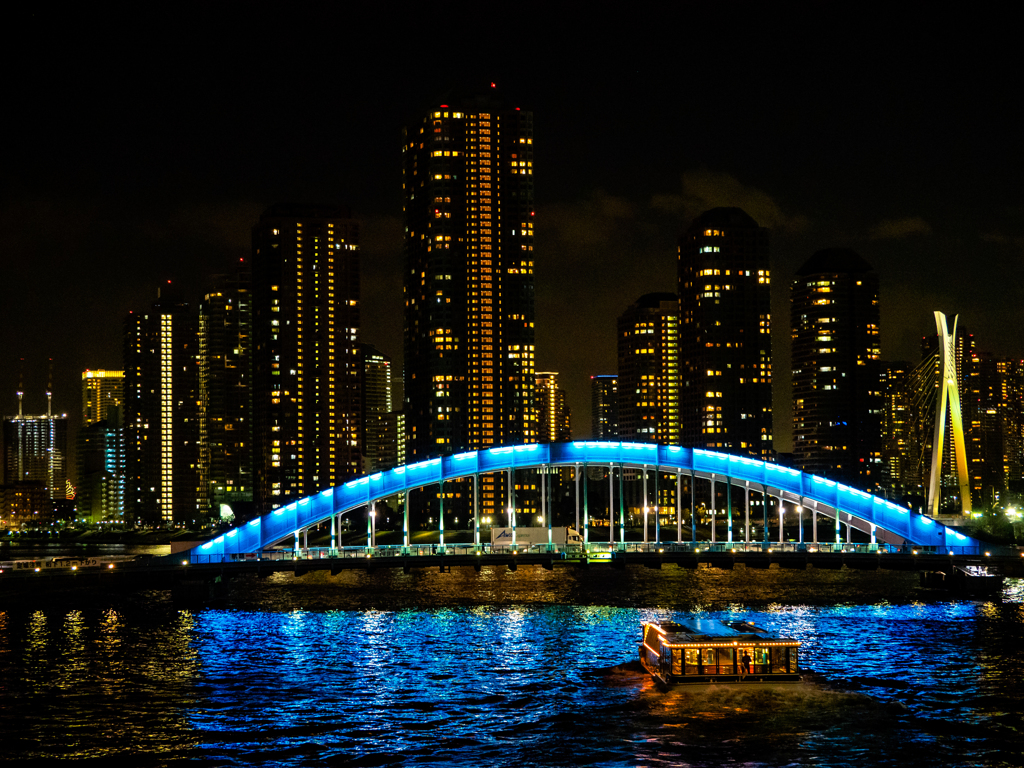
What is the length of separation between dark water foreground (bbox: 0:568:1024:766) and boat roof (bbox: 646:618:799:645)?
9.27ft

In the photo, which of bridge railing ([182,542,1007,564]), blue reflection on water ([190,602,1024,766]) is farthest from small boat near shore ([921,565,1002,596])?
blue reflection on water ([190,602,1024,766])

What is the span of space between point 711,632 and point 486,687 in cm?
1222

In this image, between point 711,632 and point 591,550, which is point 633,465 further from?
point 711,632

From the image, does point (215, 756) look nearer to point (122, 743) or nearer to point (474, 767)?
point (122, 743)

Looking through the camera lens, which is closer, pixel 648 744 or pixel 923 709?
pixel 648 744

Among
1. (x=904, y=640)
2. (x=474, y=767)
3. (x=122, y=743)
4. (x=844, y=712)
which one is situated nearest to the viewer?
(x=474, y=767)

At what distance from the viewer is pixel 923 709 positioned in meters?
58.2

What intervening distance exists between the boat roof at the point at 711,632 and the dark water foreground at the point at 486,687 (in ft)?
9.27

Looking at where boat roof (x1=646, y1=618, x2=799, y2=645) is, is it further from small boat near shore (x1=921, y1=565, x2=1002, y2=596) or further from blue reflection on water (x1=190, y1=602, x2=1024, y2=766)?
small boat near shore (x1=921, y1=565, x2=1002, y2=596)

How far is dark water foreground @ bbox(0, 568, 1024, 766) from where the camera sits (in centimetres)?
5106

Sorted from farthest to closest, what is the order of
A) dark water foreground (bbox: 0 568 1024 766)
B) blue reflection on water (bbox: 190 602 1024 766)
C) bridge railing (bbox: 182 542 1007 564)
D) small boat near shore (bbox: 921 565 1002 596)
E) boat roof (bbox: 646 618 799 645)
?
1. bridge railing (bbox: 182 542 1007 564)
2. small boat near shore (bbox: 921 565 1002 596)
3. boat roof (bbox: 646 618 799 645)
4. dark water foreground (bbox: 0 568 1024 766)
5. blue reflection on water (bbox: 190 602 1024 766)

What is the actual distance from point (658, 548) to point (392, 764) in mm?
62437

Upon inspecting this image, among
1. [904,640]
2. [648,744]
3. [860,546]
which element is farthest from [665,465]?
[648,744]

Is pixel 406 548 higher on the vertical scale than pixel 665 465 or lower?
lower
